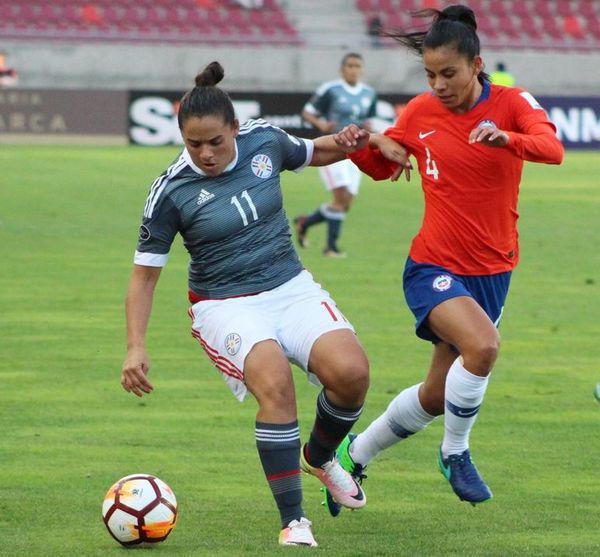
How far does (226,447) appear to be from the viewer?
7.18m

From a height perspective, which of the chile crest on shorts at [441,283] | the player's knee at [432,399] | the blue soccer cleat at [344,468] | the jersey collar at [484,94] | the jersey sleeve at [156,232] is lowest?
the blue soccer cleat at [344,468]

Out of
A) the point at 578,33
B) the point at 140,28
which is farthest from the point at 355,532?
the point at 578,33

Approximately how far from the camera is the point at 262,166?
19.4ft

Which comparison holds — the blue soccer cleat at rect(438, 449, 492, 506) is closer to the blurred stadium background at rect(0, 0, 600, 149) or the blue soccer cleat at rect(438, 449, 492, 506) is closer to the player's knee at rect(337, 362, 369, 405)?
the player's knee at rect(337, 362, 369, 405)

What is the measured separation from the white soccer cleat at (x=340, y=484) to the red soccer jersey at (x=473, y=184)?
0.96 m

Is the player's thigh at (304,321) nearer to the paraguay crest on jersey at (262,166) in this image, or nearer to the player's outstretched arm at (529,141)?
the paraguay crest on jersey at (262,166)

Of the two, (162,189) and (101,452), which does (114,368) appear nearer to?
(101,452)

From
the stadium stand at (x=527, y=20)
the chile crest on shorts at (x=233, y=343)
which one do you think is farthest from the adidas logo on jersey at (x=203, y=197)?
the stadium stand at (x=527, y=20)

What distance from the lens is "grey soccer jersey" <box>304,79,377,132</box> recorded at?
56.7ft

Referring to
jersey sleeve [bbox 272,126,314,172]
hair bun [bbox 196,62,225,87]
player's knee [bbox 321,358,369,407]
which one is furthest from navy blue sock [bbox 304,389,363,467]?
hair bun [bbox 196,62,225,87]

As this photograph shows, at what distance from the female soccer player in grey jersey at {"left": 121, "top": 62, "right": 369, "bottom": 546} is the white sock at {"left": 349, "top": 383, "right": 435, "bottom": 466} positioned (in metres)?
0.37

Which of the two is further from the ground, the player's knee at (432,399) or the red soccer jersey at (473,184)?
the red soccer jersey at (473,184)

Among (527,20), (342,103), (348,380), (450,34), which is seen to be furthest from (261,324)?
(527,20)

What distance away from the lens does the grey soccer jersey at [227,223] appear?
5703 millimetres
